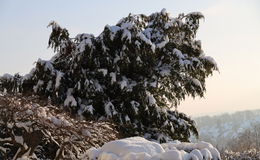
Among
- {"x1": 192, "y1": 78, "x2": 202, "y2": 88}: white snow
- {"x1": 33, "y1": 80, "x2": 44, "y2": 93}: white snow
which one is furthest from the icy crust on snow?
{"x1": 192, "y1": 78, "x2": 202, "y2": 88}: white snow

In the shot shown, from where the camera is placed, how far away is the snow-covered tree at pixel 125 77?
40.4 feet

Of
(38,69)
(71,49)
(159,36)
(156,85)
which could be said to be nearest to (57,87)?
(38,69)

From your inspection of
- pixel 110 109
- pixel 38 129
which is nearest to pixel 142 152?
pixel 38 129

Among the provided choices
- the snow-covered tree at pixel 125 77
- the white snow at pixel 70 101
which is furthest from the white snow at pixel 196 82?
the white snow at pixel 70 101

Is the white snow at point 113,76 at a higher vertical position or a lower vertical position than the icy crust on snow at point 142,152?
higher

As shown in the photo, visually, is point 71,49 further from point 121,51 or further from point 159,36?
point 159,36

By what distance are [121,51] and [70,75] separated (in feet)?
6.51

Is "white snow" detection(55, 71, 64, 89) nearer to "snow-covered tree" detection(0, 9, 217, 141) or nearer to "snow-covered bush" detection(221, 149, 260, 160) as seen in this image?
"snow-covered tree" detection(0, 9, 217, 141)

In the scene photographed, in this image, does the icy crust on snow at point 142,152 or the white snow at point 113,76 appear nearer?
the icy crust on snow at point 142,152

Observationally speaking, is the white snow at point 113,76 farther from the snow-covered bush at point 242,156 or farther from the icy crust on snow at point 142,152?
the icy crust on snow at point 142,152

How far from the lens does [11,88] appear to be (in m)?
13.2

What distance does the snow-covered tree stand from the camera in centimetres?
1231

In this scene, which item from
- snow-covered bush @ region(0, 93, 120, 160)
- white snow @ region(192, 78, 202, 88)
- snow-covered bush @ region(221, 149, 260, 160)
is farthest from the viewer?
white snow @ region(192, 78, 202, 88)

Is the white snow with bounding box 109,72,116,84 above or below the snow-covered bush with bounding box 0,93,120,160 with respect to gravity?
above
